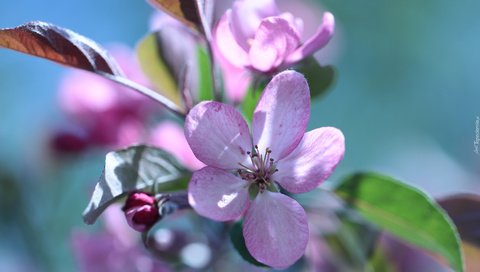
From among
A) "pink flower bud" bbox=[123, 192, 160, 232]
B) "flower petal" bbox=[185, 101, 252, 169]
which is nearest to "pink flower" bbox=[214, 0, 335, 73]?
"flower petal" bbox=[185, 101, 252, 169]

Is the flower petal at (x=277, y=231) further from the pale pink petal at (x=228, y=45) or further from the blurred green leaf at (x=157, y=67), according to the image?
the blurred green leaf at (x=157, y=67)

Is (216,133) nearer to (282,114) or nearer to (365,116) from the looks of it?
(282,114)

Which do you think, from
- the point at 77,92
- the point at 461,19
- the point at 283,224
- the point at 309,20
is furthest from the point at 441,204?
the point at 461,19

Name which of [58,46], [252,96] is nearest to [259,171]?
[252,96]

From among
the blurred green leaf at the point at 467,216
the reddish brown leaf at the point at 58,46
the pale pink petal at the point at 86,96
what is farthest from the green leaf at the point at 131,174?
the pale pink petal at the point at 86,96

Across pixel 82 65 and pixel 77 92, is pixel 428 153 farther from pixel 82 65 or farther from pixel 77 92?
pixel 82 65

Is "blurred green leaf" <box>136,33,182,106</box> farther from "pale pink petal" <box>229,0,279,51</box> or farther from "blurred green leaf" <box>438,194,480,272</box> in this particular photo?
"blurred green leaf" <box>438,194,480,272</box>
